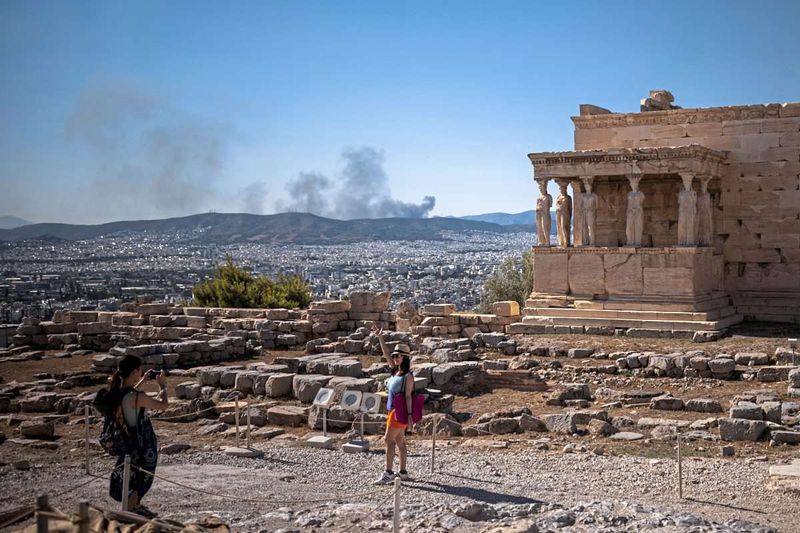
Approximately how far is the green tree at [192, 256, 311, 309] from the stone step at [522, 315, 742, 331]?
9.70m

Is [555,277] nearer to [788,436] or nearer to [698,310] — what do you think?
[698,310]

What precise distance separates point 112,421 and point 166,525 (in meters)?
2.10

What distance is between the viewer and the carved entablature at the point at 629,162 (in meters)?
20.3

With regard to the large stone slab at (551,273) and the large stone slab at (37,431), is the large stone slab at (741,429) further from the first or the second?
the large stone slab at (551,273)

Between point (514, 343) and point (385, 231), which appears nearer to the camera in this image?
point (514, 343)

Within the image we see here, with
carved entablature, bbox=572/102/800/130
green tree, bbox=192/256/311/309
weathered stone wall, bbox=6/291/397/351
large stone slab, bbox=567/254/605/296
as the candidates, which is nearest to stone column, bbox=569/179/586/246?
large stone slab, bbox=567/254/605/296

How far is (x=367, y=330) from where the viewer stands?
74.9 feet

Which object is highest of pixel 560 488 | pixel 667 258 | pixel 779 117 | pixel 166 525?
pixel 779 117

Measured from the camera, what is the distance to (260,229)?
121 meters

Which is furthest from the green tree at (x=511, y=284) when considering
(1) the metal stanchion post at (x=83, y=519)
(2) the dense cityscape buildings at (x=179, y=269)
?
(1) the metal stanchion post at (x=83, y=519)

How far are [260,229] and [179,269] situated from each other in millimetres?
55512

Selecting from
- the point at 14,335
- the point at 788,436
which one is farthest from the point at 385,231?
the point at 788,436

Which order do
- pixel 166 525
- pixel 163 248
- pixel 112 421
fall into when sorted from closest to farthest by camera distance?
pixel 166 525, pixel 112 421, pixel 163 248

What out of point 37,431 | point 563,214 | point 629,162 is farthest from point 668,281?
point 37,431
